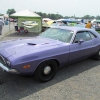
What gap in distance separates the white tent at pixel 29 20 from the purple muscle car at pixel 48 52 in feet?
36.9

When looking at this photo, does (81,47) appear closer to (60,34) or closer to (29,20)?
(60,34)

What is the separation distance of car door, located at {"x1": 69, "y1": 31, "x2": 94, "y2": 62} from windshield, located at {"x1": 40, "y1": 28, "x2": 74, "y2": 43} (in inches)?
8.4

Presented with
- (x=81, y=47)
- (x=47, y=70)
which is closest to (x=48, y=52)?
(x=47, y=70)

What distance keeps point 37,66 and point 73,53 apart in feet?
4.29

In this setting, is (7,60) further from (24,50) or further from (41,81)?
(41,81)

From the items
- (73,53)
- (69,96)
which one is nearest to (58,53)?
(73,53)

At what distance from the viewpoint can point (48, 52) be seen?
3486 mm

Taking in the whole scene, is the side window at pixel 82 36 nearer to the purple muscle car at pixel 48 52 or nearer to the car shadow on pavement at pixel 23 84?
the purple muscle car at pixel 48 52

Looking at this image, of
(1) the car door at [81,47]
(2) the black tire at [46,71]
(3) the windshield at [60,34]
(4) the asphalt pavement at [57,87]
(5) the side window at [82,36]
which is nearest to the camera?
(4) the asphalt pavement at [57,87]

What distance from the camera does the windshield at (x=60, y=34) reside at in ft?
13.8

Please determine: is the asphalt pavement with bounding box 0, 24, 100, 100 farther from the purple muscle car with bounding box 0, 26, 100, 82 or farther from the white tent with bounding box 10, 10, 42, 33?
the white tent with bounding box 10, 10, 42, 33

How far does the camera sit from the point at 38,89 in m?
3.28

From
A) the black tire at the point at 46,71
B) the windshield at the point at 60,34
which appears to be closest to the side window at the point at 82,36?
the windshield at the point at 60,34

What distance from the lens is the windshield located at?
421 cm
